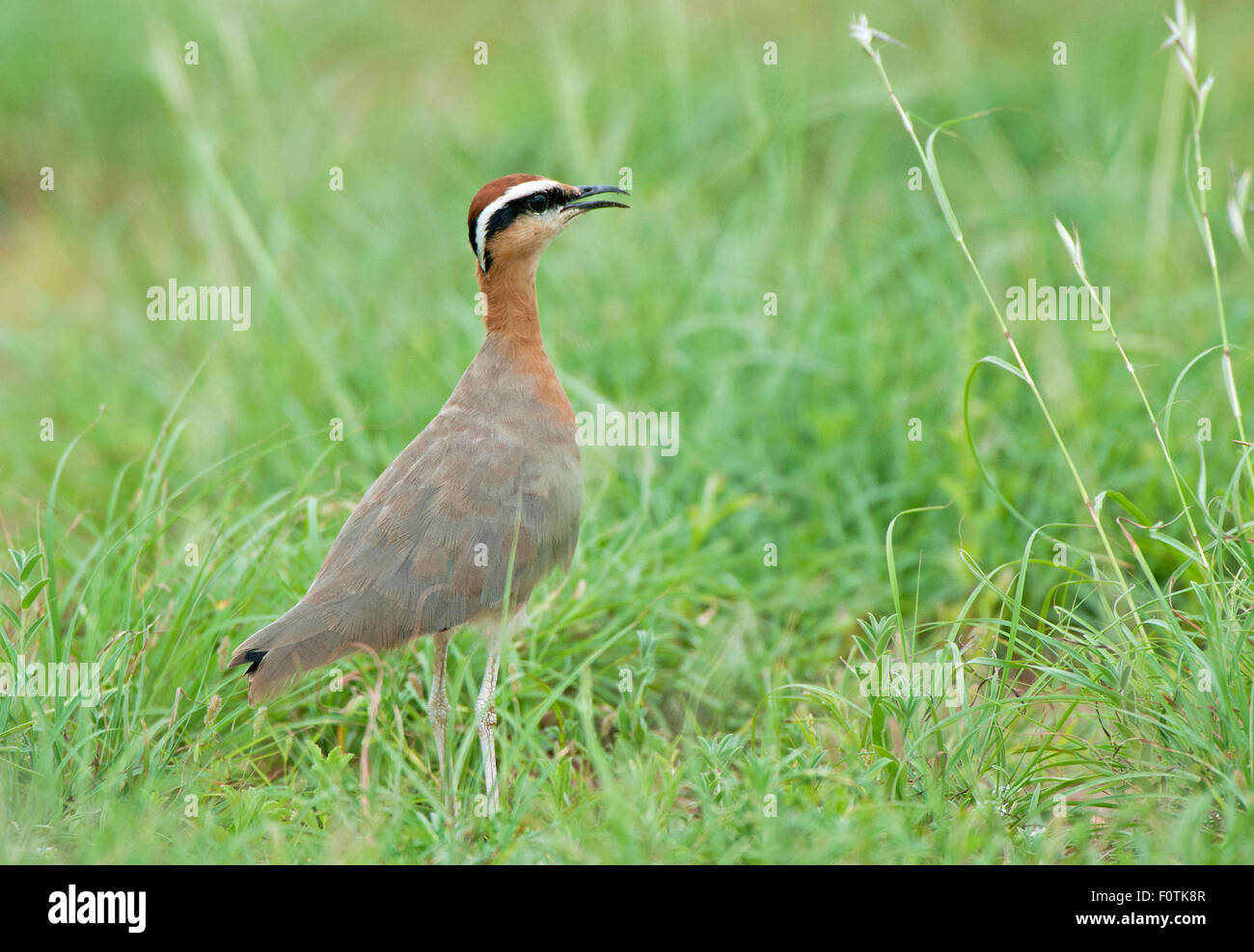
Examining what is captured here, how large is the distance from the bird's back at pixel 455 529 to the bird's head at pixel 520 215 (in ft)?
0.95

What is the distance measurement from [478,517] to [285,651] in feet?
2.37

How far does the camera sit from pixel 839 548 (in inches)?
201

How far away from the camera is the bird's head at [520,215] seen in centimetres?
411

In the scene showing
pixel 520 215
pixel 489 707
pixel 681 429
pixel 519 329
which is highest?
pixel 520 215

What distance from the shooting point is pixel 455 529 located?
393cm

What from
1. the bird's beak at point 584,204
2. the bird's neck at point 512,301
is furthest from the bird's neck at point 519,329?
the bird's beak at point 584,204

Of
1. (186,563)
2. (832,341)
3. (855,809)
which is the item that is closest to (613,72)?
(832,341)

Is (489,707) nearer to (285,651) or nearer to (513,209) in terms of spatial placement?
(285,651)

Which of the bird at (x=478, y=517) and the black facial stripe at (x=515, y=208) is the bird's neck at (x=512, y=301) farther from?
the black facial stripe at (x=515, y=208)

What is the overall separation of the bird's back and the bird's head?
0.29 metres

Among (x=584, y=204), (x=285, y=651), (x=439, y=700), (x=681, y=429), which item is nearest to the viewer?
(x=285, y=651)

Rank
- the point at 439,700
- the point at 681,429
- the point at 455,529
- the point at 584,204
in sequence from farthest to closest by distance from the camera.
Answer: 1. the point at 681,429
2. the point at 584,204
3. the point at 439,700
4. the point at 455,529

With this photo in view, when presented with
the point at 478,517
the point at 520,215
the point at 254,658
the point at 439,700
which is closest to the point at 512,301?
the point at 520,215

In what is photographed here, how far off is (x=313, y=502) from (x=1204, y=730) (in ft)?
9.62
